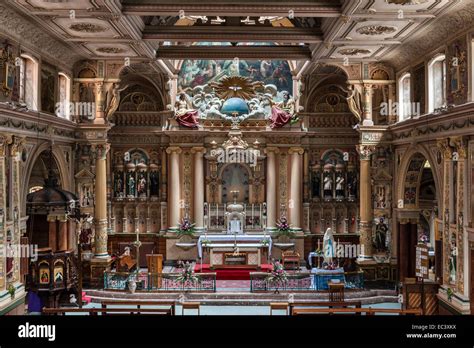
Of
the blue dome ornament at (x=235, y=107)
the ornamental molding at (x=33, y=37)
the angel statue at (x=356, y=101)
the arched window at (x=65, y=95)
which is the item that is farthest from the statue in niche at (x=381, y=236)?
the ornamental molding at (x=33, y=37)

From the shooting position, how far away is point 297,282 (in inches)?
834

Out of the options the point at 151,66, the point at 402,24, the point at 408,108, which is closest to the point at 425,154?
the point at 408,108

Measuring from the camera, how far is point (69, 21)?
1609 cm

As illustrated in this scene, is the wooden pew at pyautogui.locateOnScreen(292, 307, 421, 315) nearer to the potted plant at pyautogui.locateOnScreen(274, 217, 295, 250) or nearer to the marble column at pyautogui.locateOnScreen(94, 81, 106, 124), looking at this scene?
the potted plant at pyautogui.locateOnScreen(274, 217, 295, 250)

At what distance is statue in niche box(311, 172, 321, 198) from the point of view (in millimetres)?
27281

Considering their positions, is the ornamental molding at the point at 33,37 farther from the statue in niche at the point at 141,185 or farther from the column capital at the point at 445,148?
the column capital at the point at 445,148

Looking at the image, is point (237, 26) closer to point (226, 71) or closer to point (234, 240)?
point (226, 71)

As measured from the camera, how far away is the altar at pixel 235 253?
78.3ft

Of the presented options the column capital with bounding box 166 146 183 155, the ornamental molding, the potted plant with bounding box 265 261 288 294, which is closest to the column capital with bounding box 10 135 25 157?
the ornamental molding

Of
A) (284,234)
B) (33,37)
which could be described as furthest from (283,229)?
(33,37)

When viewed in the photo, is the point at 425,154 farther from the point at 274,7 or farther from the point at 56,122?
the point at 56,122

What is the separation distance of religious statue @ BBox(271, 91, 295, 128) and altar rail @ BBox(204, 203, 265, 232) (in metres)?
4.04

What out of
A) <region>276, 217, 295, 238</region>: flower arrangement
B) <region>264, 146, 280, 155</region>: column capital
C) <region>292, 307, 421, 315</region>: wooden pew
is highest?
<region>264, 146, 280, 155</region>: column capital

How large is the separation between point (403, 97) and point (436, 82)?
3469mm
